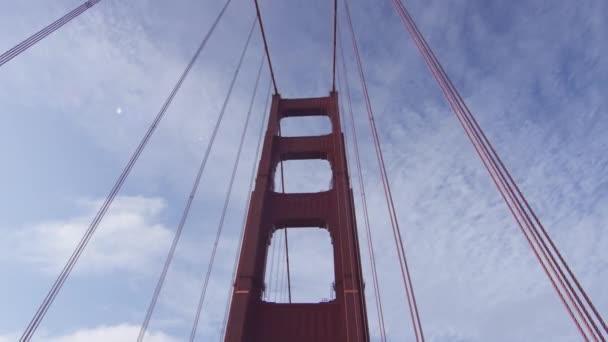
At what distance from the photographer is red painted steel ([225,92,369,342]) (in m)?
7.92

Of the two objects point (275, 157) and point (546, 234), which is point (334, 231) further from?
point (546, 234)

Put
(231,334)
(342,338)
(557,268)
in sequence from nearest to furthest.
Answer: (557,268) < (231,334) < (342,338)

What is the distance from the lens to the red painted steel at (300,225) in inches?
312

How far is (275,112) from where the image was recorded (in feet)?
49.8

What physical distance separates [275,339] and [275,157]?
6.71 meters

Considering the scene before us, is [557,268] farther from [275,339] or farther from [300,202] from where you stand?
[300,202]

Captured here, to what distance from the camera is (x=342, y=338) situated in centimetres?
783

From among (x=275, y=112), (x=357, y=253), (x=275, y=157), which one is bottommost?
(x=357, y=253)

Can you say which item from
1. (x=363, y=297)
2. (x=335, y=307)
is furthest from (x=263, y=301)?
(x=363, y=297)

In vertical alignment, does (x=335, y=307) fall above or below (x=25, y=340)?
above

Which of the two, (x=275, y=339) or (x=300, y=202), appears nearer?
(x=275, y=339)

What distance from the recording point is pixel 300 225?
10766 millimetres

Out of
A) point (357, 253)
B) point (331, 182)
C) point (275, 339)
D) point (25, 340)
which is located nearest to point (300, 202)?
point (331, 182)

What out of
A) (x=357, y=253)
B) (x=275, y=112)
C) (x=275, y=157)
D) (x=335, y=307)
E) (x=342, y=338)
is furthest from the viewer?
(x=275, y=112)
